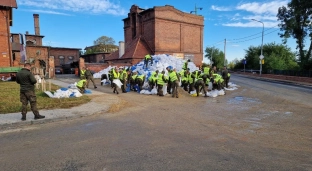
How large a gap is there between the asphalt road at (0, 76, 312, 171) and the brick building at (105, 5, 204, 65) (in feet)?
81.4

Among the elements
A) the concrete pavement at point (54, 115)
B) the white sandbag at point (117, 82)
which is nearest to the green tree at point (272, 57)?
the white sandbag at point (117, 82)

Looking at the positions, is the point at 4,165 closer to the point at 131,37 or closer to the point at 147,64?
the point at 147,64

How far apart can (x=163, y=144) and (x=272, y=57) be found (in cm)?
3853

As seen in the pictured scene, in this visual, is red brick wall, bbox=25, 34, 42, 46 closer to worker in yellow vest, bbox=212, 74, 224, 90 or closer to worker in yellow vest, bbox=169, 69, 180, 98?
worker in yellow vest, bbox=169, 69, 180, 98

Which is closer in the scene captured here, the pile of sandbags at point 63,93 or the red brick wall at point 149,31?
the pile of sandbags at point 63,93

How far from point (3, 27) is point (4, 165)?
28.2 metres

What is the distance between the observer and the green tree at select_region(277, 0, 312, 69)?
31391 millimetres

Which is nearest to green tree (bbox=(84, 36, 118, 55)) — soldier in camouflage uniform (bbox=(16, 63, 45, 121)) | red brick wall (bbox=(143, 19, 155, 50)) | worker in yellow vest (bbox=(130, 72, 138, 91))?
red brick wall (bbox=(143, 19, 155, 50))

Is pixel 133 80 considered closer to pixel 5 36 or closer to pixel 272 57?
pixel 5 36

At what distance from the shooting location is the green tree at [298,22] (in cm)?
3139

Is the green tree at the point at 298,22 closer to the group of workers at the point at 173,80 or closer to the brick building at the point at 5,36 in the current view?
the group of workers at the point at 173,80

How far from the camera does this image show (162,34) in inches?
1288

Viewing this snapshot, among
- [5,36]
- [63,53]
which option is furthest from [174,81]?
[63,53]

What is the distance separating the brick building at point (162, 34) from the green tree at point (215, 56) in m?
37.0
